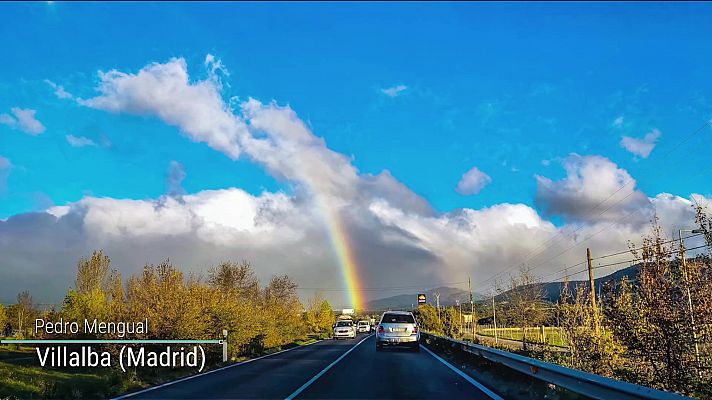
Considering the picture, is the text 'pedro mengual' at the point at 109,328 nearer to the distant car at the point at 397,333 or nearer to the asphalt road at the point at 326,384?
the asphalt road at the point at 326,384

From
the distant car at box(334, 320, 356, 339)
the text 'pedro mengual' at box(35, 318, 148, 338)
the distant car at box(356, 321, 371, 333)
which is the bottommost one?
the distant car at box(356, 321, 371, 333)

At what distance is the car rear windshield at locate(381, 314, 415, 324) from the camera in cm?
2869

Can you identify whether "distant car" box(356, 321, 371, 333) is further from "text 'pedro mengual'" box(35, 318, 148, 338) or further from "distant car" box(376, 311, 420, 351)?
"distant car" box(376, 311, 420, 351)

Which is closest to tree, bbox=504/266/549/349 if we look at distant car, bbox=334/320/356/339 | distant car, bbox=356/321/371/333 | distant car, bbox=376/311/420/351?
distant car, bbox=376/311/420/351

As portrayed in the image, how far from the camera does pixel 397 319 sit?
1140 inches

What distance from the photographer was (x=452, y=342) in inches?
1008

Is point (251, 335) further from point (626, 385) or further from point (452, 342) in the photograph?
point (626, 385)

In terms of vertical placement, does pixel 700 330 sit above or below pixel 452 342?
above

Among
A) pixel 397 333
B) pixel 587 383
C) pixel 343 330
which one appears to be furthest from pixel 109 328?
pixel 343 330

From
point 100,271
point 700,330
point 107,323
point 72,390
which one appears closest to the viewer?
point 700,330

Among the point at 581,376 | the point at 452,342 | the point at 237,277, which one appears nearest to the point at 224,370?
the point at 452,342

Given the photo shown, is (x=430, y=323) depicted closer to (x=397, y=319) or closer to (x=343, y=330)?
(x=343, y=330)

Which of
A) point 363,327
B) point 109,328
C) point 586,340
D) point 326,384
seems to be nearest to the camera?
point 326,384

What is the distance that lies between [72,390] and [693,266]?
42.1ft
